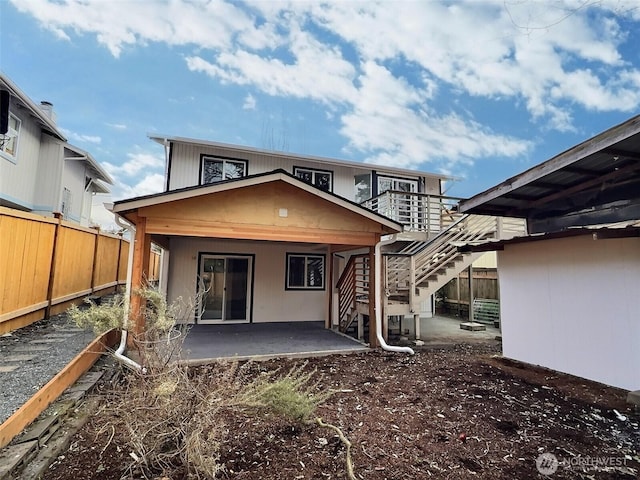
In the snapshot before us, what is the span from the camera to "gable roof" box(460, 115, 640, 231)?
4.37 meters

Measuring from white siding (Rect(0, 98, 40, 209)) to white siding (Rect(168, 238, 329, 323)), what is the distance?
4916 millimetres

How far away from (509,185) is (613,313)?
7.76 feet

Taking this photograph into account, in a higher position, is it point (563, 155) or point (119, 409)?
point (563, 155)

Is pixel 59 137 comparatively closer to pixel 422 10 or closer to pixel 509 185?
pixel 422 10

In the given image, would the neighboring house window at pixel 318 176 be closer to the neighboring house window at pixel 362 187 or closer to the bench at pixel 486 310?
the neighboring house window at pixel 362 187

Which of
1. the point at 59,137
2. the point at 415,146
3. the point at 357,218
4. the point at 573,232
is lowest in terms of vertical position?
the point at 573,232

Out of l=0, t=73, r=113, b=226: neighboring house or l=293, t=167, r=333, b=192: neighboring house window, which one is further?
l=293, t=167, r=333, b=192: neighboring house window

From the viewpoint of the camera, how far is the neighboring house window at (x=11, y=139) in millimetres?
9398

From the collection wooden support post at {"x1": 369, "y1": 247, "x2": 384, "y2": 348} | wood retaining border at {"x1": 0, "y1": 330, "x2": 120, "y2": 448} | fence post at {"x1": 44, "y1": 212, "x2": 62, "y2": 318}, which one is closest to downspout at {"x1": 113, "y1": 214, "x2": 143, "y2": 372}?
wood retaining border at {"x1": 0, "y1": 330, "x2": 120, "y2": 448}

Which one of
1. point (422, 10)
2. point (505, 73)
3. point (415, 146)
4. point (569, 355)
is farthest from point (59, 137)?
point (415, 146)

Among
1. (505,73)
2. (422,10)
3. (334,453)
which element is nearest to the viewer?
(334,453)

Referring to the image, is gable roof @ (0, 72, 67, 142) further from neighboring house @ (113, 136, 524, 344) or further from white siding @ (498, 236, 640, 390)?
white siding @ (498, 236, 640, 390)

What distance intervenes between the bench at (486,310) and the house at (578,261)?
570 cm

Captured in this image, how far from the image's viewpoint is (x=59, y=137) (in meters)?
11.7
